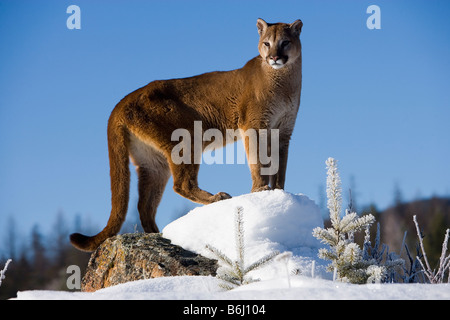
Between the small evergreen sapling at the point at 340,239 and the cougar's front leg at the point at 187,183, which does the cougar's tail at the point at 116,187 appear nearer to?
the cougar's front leg at the point at 187,183

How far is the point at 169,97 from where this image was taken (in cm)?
705

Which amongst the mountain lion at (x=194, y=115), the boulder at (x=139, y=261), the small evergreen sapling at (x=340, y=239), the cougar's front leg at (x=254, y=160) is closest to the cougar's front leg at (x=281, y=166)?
the mountain lion at (x=194, y=115)

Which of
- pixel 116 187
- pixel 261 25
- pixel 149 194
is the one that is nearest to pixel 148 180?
pixel 149 194

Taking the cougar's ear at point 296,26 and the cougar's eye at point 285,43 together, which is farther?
the cougar's ear at point 296,26

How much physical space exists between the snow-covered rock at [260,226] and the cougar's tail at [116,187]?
1251mm

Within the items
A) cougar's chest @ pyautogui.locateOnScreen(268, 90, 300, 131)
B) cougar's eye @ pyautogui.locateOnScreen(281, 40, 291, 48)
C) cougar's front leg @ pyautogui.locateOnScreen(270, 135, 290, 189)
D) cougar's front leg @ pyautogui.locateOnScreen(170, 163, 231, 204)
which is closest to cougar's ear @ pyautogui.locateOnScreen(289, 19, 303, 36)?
cougar's eye @ pyautogui.locateOnScreen(281, 40, 291, 48)

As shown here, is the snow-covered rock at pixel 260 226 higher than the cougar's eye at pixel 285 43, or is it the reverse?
the cougar's eye at pixel 285 43

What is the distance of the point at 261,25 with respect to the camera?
731cm

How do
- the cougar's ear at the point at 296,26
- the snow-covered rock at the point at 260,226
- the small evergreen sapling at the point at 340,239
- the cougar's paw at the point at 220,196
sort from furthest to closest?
the cougar's ear at the point at 296,26 → the cougar's paw at the point at 220,196 → the snow-covered rock at the point at 260,226 → the small evergreen sapling at the point at 340,239

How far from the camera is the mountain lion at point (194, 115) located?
666cm

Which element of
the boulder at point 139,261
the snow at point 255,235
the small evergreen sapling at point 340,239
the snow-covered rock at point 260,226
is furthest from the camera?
the boulder at point 139,261

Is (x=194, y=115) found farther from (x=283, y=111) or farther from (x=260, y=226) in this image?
(x=260, y=226)
